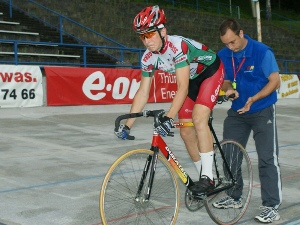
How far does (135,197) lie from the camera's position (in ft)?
15.8

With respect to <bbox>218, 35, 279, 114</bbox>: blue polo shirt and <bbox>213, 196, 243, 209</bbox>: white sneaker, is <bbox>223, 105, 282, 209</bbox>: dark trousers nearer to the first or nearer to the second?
<bbox>218, 35, 279, 114</bbox>: blue polo shirt

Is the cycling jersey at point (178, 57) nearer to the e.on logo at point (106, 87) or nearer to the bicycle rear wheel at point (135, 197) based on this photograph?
the bicycle rear wheel at point (135, 197)

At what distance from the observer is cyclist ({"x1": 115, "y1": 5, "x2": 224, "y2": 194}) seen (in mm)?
4957

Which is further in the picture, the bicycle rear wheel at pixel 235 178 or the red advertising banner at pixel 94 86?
the red advertising banner at pixel 94 86

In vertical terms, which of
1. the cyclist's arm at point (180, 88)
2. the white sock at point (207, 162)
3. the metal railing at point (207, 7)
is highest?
the metal railing at point (207, 7)

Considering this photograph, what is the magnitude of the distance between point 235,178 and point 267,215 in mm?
522

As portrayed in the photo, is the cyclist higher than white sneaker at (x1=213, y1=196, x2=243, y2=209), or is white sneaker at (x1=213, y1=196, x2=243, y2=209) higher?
the cyclist

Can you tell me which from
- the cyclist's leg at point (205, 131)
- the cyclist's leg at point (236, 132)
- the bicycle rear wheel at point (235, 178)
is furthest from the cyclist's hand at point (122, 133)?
the cyclist's leg at point (236, 132)

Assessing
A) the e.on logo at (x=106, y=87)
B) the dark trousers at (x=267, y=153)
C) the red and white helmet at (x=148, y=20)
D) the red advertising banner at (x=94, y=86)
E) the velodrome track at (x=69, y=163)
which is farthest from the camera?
the e.on logo at (x=106, y=87)

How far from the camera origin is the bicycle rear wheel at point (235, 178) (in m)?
5.95

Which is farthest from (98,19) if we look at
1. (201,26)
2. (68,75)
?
(68,75)

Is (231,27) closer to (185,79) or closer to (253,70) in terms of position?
(253,70)

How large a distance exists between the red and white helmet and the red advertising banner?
34.8 ft

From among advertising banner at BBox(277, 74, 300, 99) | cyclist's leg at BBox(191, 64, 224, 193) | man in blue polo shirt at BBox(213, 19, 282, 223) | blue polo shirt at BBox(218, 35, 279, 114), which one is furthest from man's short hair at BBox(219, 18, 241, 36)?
advertising banner at BBox(277, 74, 300, 99)
